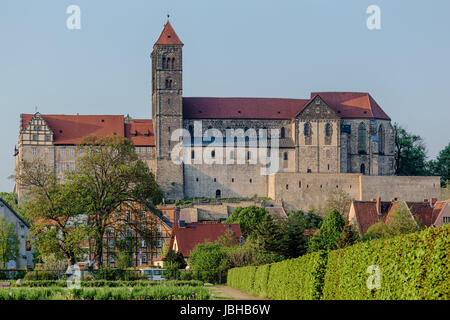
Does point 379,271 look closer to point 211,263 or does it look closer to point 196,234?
point 211,263

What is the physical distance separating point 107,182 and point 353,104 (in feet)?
194

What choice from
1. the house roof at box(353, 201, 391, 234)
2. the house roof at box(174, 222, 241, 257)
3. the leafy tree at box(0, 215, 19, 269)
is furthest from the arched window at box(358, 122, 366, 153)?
the leafy tree at box(0, 215, 19, 269)

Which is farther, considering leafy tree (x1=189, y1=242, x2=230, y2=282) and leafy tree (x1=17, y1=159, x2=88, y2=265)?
leafy tree (x1=189, y1=242, x2=230, y2=282)

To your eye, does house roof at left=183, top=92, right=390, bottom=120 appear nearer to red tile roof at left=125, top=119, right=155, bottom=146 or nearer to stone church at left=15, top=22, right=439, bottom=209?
stone church at left=15, top=22, right=439, bottom=209

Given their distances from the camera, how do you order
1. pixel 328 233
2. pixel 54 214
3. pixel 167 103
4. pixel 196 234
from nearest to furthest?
pixel 54 214, pixel 196 234, pixel 328 233, pixel 167 103

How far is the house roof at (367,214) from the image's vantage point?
6469cm

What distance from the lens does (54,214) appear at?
150ft

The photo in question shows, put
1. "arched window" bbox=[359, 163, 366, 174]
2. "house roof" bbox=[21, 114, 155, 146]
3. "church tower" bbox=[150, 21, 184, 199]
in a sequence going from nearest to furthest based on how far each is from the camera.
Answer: "church tower" bbox=[150, 21, 184, 199], "house roof" bbox=[21, 114, 155, 146], "arched window" bbox=[359, 163, 366, 174]

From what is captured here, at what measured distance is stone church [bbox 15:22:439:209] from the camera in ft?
303

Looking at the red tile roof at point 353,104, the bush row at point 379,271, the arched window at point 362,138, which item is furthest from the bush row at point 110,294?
the red tile roof at point 353,104

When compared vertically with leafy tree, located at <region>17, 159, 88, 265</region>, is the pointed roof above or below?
above

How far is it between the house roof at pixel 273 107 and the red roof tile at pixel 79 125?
Result: 846 cm

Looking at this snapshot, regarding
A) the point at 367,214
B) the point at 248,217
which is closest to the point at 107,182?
the point at 367,214

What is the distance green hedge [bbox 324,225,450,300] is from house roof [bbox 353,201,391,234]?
4518cm
